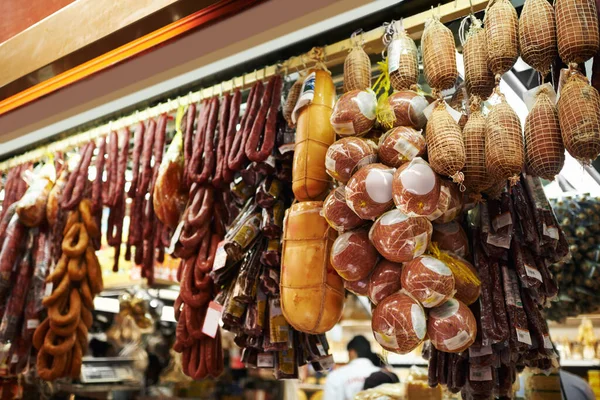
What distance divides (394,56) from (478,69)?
375mm

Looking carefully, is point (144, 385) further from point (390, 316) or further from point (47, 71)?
point (390, 316)

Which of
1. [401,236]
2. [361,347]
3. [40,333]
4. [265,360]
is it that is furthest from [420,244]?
[361,347]

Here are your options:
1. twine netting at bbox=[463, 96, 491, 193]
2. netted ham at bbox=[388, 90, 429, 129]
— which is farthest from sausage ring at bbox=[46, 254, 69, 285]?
twine netting at bbox=[463, 96, 491, 193]

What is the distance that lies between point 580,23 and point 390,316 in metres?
1.13

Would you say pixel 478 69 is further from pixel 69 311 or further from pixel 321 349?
pixel 69 311

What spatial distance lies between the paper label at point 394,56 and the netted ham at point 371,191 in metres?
0.50

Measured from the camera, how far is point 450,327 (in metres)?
1.93

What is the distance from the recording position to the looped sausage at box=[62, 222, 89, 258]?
3908 mm

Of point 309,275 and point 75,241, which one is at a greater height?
point 75,241

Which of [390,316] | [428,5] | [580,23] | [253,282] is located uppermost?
[428,5]

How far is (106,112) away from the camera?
13.4 ft

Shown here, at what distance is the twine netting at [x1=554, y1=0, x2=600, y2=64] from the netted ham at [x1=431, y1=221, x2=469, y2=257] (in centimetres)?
73

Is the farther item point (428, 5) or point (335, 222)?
point (428, 5)

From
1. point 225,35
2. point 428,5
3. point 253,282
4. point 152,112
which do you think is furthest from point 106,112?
point 428,5
